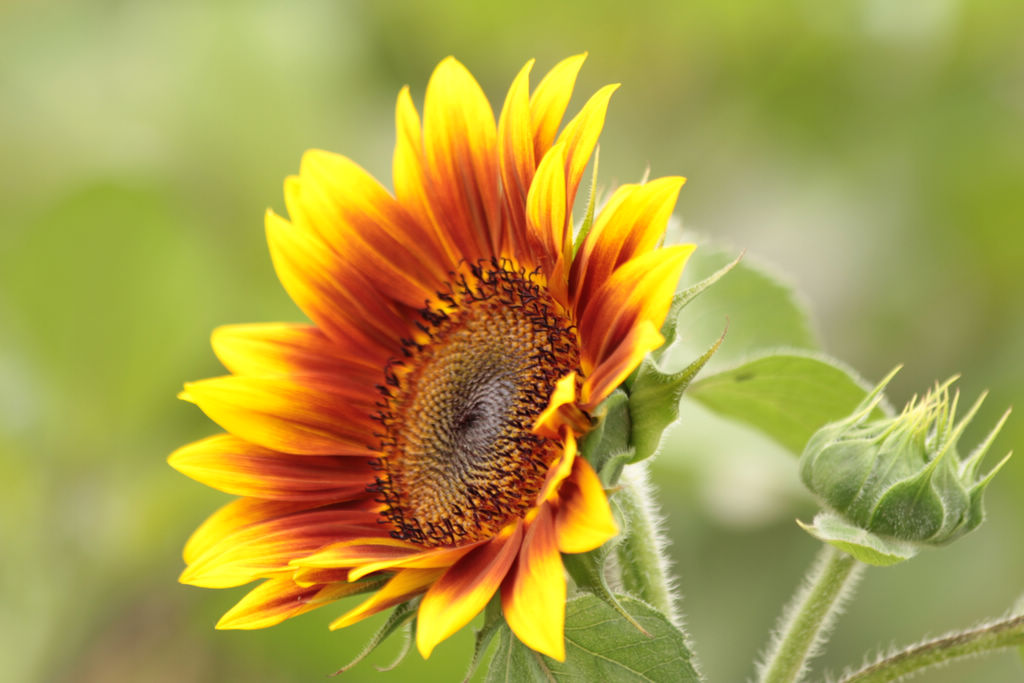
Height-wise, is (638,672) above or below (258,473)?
below

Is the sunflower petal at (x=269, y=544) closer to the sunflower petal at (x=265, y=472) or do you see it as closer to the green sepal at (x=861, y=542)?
the sunflower petal at (x=265, y=472)

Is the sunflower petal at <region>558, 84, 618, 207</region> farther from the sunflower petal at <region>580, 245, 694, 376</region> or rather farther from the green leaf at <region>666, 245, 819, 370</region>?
the green leaf at <region>666, 245, 819, 370</region>

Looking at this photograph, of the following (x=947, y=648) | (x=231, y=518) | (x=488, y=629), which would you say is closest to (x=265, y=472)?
(x=231, y=518)

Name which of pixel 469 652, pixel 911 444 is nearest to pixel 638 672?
pixel 911 444

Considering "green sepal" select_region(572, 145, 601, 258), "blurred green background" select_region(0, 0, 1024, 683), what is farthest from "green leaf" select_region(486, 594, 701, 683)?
"blurred green background" select_region(0, 0, 1024, 683)

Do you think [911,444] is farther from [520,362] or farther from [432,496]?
[432,496]

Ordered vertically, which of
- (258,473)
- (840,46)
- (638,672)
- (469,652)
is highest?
(840,46)

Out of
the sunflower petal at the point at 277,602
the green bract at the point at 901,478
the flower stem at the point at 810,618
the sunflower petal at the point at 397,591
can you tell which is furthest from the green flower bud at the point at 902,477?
the sunflower petal at the point at 277,602
